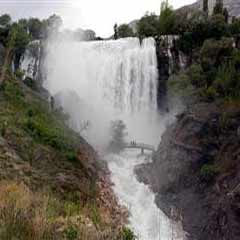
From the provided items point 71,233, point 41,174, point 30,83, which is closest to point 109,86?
point 30,83

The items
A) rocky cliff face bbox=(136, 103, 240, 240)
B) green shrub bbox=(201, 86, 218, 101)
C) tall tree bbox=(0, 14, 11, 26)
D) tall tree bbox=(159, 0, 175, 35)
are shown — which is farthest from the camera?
tall tree bbox=(0, 14, 11, 26)

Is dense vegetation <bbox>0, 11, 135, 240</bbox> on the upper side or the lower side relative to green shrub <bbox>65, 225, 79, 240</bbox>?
lower

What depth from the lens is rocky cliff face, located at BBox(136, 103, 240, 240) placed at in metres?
24.8

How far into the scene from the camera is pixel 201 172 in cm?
2873

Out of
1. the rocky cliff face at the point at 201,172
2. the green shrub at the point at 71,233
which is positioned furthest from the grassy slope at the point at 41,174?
the rocky cliff face at the point at 201,172

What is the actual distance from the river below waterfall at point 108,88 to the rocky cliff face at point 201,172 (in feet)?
19.8

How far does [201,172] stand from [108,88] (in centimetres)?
1712

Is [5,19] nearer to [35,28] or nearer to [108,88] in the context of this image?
[35,28]

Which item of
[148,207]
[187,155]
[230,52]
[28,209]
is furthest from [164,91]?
[28,209]

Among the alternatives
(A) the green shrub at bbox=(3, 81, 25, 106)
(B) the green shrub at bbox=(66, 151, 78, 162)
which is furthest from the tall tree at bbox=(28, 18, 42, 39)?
(B) the green shrub at bbox=(66, 151, 78, 162)

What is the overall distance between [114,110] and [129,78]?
2.91 m

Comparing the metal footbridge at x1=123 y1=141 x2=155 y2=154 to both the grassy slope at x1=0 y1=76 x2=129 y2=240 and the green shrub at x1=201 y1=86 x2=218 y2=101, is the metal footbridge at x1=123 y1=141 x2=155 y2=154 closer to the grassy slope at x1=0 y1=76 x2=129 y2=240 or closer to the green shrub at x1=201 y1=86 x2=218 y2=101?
the green shrub at x1=201 y1=86 x2=218 y2=101

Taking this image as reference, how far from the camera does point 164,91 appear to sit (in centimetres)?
4297

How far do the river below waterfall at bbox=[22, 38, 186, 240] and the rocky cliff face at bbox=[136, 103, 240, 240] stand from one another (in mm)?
6038
